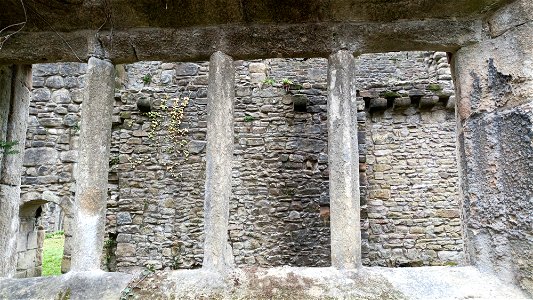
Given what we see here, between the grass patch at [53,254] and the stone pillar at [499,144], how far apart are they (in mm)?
7073

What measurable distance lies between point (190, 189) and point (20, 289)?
4.51m

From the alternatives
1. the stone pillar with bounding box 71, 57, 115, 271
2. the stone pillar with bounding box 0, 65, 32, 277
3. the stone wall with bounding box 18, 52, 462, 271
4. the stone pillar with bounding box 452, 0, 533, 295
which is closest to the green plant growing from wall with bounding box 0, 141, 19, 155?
the stone pillar with bounding box 0, 65, 32, 277

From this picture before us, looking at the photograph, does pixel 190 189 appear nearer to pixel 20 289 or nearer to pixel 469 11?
pixel 20 289

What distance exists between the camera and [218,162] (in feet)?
6.25

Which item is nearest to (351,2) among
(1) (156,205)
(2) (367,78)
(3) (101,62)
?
(3) (101,62)

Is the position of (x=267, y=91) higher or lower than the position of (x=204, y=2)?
higher

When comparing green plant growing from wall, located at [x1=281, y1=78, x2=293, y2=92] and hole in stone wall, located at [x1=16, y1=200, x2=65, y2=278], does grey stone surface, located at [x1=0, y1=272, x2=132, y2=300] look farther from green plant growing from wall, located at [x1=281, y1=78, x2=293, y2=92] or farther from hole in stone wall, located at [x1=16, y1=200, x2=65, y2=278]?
hole in stone wall, located at [x1=16, y1=200, x2=65, y2=278]

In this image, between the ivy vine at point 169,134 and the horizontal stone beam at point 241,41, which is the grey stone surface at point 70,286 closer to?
the horizontal stone beam at point 241,41

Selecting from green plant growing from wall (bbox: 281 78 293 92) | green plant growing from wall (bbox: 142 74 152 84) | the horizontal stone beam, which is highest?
green plant growing from wall (bbox: 142 74 152 84)

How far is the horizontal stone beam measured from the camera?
200 cm

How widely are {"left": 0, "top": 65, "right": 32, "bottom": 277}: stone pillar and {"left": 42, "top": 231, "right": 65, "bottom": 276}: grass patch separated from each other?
5209 mm

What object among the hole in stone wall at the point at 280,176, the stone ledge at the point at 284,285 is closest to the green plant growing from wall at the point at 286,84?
the hole in stone wall at the point at 280,176

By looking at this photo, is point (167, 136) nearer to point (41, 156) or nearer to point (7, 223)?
point (41, 156)

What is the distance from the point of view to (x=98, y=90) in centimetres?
202
